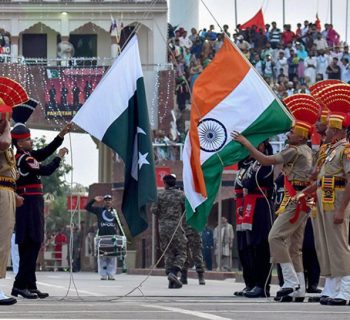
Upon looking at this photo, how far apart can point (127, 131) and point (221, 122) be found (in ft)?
3.64

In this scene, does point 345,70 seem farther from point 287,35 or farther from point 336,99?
point 336,99

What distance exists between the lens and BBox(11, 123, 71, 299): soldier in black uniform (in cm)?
1838

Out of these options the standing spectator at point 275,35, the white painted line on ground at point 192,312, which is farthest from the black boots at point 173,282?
the standing spectator at point 275,35

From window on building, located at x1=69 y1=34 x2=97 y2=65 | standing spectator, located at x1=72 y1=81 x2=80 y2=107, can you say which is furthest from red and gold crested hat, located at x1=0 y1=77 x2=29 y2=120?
window on building, located at x1=69 y1=34 x2=97 y2=65

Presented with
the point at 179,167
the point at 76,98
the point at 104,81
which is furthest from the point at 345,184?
the point at 76,98

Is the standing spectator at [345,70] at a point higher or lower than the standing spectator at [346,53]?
lower

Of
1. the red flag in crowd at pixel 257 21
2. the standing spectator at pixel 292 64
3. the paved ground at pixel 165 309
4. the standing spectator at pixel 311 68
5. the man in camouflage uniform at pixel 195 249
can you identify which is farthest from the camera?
the red flag in crowd at pixel 257 21

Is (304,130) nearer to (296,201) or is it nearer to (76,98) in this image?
(296,201)

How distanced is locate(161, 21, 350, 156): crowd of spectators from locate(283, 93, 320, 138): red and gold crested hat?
2641cm

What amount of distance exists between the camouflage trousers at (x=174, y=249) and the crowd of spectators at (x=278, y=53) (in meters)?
20.4

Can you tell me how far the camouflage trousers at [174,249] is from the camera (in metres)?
24.7

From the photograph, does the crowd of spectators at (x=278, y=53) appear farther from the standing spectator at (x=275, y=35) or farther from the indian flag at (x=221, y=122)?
the indian flag at (x=221, y=122)

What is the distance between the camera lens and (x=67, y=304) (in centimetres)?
1616

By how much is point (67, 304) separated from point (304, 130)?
355cm
